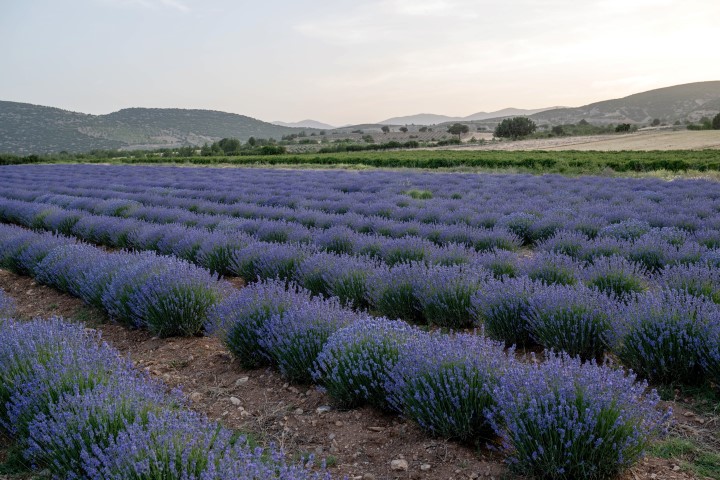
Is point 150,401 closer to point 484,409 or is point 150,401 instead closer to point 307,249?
point 484,409

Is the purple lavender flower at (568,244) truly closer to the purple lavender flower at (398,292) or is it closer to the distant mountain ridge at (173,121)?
the purple lavender flower at (398,292)

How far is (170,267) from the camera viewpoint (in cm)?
468

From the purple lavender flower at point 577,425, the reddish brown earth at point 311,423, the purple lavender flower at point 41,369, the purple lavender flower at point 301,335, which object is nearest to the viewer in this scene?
the purple lavender flower at point 577,425

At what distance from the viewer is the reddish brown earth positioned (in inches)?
94.8

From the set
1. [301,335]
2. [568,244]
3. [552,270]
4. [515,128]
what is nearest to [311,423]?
[301,335]

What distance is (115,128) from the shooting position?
306 ft

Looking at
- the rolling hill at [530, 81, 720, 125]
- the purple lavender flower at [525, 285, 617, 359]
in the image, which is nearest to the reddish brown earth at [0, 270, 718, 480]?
the purple lavender flower at [525, 285, 617, 359]

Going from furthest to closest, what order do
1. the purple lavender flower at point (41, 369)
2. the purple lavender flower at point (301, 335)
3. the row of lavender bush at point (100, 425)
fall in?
the purple lavender flower at point (301, 335), the purple lavender flower at point (41, 369), the row of lavender bush at point (100, 425)

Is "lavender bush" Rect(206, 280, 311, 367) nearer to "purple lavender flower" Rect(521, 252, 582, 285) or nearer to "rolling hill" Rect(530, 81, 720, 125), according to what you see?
"purple lavender flower" Rect(521, 252, 582, 285)

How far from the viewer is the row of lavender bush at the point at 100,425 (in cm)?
185

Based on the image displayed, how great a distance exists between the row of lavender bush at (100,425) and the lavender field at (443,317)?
24 millimetres

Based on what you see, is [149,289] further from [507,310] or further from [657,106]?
[657,106]

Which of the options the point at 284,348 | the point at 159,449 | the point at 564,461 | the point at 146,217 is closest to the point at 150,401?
the point at 159,449

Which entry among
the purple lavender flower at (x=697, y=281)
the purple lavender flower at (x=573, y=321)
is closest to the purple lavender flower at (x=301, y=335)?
the purple lavender flower at (x=573, y=321)
